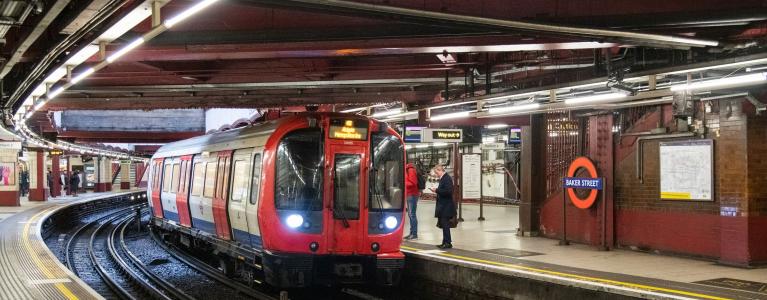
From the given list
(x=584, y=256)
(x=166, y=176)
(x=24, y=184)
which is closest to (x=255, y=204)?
(x=584, y=256)

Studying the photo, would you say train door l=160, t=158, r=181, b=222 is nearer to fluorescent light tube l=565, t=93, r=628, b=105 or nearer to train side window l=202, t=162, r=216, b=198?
train side window l=202, t=162, r=216, b=198

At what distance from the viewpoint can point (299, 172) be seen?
9.49 m

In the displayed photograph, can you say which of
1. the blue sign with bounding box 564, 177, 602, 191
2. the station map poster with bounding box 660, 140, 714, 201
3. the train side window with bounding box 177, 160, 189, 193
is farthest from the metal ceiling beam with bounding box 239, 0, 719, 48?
the train side window with bounding box 177, 160, 189, 193

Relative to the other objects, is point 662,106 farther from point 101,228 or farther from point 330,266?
point 101,228

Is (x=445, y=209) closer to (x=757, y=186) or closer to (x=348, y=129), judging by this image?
(x=348, y=129)

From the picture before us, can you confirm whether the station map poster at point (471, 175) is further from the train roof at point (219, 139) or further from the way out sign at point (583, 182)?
the train roof at point (219, 139)

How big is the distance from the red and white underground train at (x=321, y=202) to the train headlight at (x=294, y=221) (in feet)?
0.04

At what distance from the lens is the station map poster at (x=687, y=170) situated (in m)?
10.4

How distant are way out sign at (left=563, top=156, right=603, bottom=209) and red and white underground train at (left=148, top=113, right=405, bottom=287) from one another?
13.0 feet

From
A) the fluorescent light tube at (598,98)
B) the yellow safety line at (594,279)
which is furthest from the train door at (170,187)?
the fluorescent light tube at (598,98)

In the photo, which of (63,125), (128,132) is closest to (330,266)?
(128,132)

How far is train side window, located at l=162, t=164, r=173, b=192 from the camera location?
51.1ft

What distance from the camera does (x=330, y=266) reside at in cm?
952

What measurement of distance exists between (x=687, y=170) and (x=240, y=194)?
6.79m
